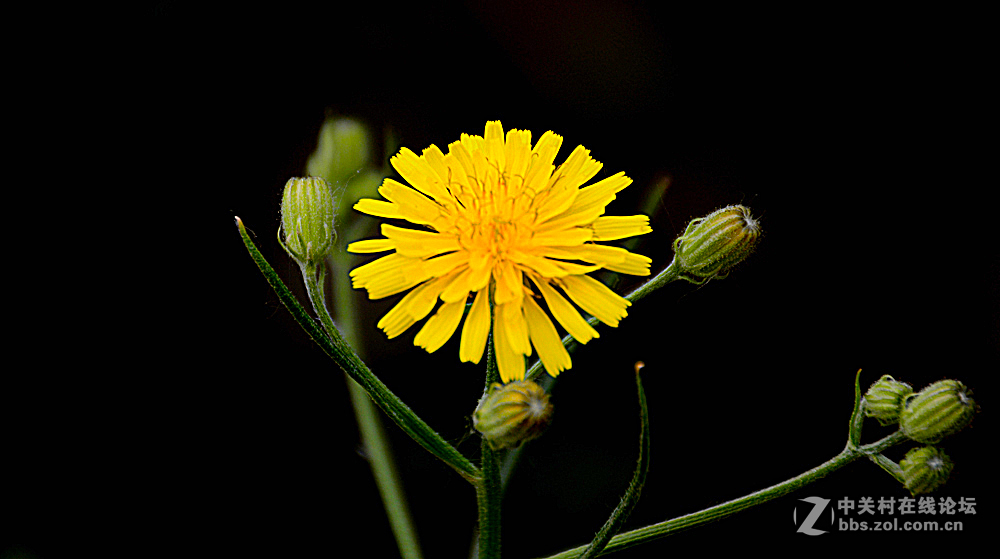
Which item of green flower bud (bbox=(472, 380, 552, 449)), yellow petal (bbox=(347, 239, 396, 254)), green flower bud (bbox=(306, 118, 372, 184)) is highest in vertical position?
green flower bud (bbox=(306, 118, 372, 184))

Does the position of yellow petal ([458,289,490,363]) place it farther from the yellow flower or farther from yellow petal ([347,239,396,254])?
yellow petal ([347,239,396,254])

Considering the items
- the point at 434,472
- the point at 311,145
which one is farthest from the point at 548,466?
the point at 311,145

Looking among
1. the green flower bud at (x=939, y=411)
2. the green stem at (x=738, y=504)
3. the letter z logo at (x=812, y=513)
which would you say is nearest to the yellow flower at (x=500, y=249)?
the green stem at (x=738, y=504)

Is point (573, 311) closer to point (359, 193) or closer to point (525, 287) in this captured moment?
point (525, 287)

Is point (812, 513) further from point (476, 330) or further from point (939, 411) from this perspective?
point (476, 330)

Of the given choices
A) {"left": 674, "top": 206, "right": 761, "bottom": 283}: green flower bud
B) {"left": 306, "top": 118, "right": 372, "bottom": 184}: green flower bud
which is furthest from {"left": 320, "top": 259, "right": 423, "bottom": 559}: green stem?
{"left": 674, "top": 206, "right": 761, "bottom": 283}: green flower bud

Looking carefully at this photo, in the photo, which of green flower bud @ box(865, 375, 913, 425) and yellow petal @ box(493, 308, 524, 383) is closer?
yellow petal @ box(493, 308, 524, 383)

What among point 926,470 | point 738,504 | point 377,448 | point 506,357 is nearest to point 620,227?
point 506,357
